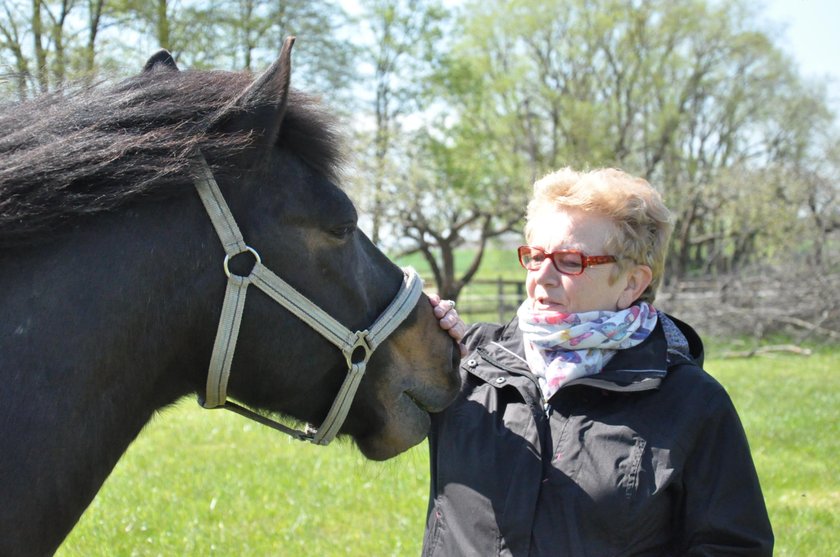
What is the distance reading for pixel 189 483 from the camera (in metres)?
5.72

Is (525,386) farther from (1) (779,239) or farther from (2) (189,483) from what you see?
(1) (779,239)

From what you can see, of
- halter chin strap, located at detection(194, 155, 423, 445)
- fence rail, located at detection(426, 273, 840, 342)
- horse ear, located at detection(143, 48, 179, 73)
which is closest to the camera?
halter chin strap, located at detection(194, 155, 423, 445)

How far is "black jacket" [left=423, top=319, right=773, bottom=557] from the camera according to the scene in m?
1.82

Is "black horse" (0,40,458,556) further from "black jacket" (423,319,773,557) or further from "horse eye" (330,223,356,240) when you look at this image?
"black jacket" (423,319,773,557)

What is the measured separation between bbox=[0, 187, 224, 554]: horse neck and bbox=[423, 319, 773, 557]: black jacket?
83 cm

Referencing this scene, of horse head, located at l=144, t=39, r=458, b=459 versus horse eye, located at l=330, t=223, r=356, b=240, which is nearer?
horse head, located at l=144, t=39, r=458, b=459

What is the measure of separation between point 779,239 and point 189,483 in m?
16.3

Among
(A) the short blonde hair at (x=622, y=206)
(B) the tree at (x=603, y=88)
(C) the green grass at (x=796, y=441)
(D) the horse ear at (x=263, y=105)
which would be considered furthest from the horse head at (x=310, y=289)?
(B) the tree at (x=603, y=88)

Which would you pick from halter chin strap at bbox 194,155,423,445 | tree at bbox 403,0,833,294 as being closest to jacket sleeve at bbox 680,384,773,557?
halter chin strap at bbox 194,155,423,445

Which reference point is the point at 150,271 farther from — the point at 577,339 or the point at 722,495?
the point at 722,495

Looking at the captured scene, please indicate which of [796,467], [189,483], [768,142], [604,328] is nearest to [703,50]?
[768,142]

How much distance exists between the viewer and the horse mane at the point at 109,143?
1.55 m

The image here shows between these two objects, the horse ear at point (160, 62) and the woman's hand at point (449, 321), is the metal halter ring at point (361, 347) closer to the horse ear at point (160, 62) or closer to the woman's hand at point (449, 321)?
the woman's hand at point (449, 321)

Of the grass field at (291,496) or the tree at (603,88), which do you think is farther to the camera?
the tree at (603,88)
